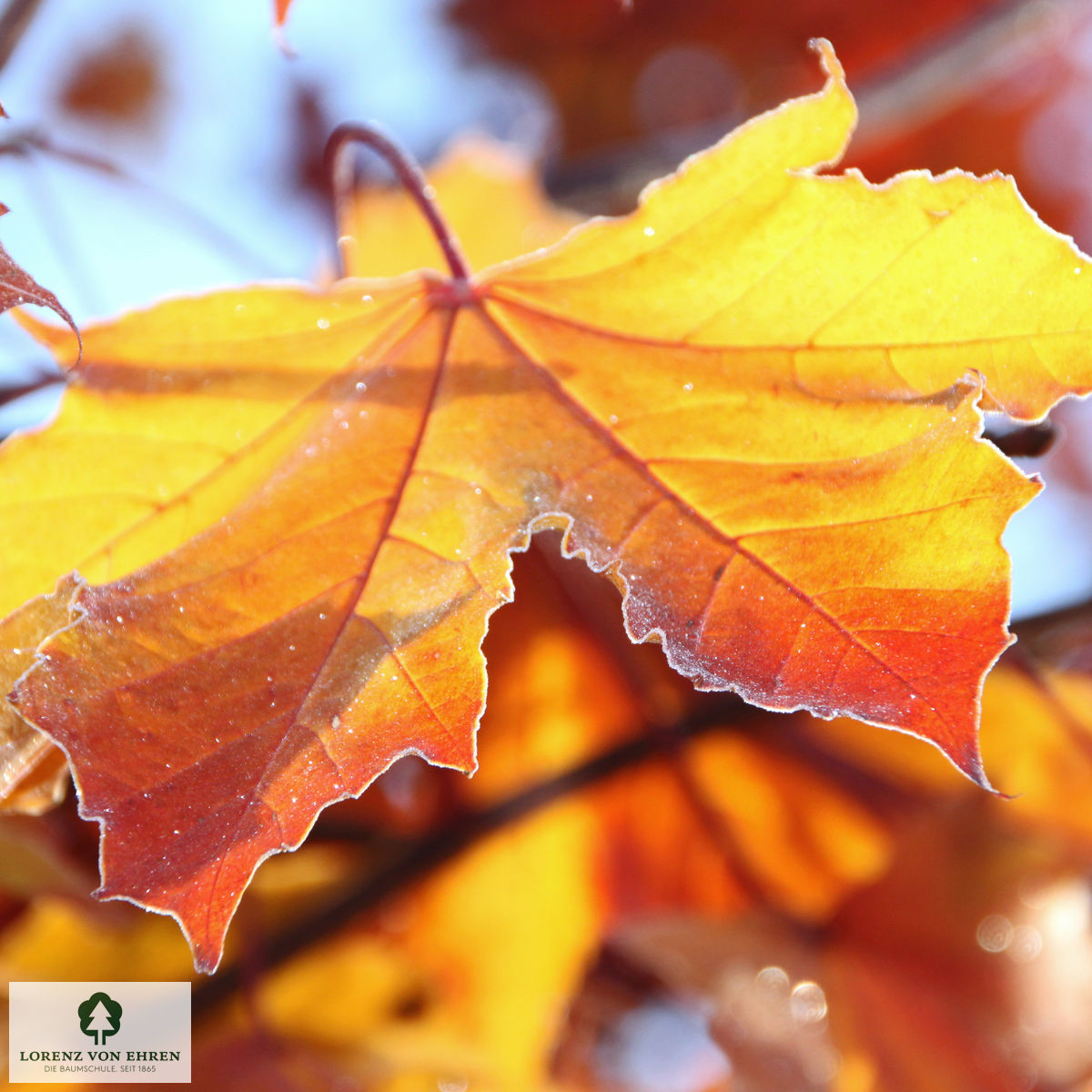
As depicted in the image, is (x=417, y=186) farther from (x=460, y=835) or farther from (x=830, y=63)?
(x=460, y=835)

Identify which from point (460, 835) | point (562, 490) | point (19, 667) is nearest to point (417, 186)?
point (562, 490)

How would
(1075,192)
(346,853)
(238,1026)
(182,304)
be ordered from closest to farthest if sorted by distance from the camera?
1. (182,304)
2. (238,1026)
3. (346,853)
4. (1075,192)

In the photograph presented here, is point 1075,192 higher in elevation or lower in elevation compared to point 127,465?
higher

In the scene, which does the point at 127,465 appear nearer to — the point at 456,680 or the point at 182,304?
the point at 182,304

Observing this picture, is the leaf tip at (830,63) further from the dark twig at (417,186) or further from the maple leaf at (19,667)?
the maple leaf at (19,667)

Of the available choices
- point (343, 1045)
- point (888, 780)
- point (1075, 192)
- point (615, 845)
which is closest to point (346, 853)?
point (343, 1045)

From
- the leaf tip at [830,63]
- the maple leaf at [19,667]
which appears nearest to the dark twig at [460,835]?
the maple leaf at [19,667]
